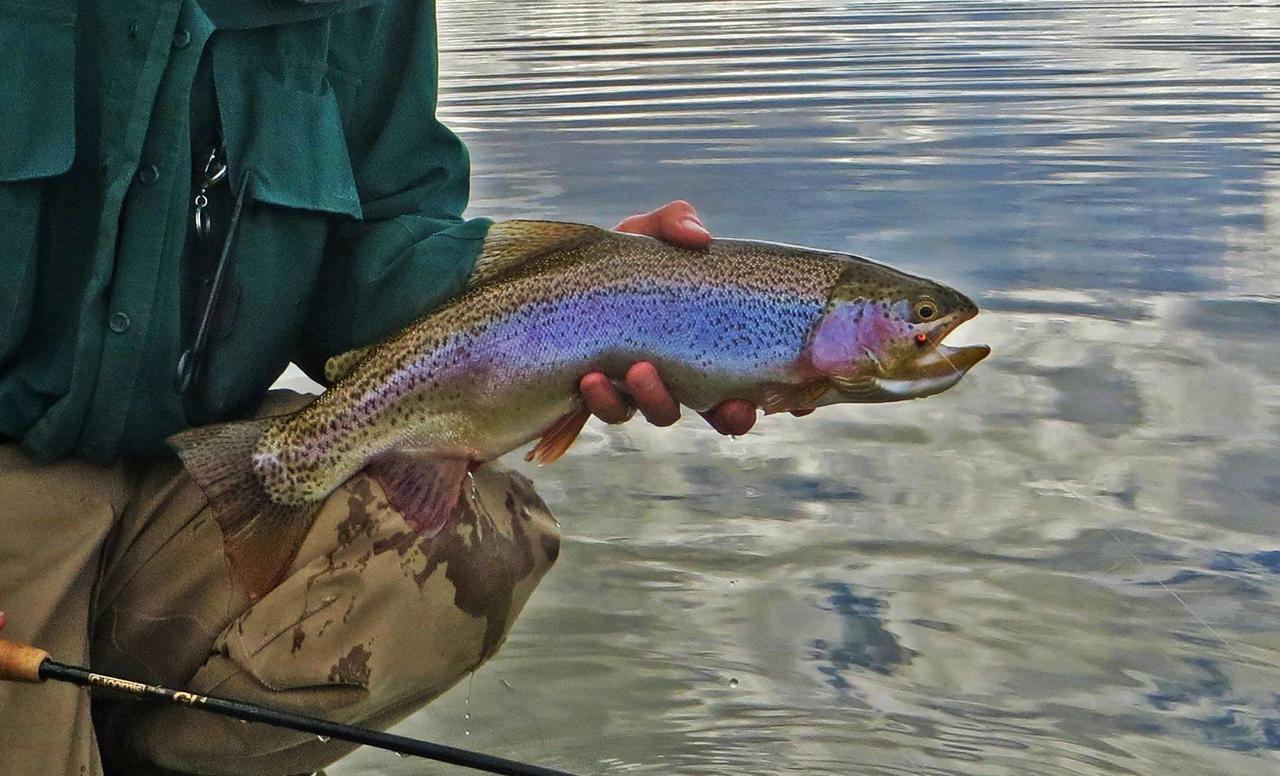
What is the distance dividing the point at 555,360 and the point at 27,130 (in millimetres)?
897

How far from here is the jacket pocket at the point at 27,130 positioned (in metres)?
2.62

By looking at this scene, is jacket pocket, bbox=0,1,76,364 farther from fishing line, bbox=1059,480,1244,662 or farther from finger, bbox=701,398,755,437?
fishing line, bbox=1059,480,1244,662

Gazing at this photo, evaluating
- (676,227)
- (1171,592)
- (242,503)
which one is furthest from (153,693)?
(1171,592)

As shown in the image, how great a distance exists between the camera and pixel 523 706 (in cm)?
320

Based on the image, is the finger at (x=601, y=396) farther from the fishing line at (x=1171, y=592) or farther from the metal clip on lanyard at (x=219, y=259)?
the fishing line at (x=1171, y=592)

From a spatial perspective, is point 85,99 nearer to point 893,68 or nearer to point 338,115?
point 338,115

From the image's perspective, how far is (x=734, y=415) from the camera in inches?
99.8

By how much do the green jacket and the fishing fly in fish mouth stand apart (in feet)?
0.76

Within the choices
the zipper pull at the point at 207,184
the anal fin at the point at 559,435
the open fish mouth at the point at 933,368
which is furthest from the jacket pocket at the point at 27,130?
the open fish mouth at the point at 933,368

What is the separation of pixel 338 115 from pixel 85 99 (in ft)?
1.57

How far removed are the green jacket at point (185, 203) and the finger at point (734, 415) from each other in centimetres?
59

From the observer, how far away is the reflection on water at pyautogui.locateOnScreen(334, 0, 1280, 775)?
10.1 ft

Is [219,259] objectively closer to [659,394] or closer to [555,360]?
[555,360]

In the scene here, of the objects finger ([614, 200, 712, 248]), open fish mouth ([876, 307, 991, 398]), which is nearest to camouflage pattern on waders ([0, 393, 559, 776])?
finger ([614, 200, 712, 248])
